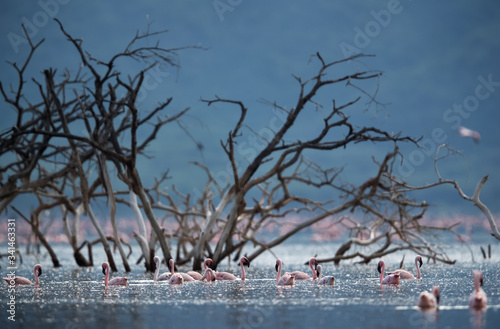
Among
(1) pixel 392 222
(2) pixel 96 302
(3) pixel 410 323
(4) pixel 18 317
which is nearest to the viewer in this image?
(3) pixel 410 323

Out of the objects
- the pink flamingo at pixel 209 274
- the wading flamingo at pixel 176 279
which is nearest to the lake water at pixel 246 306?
the wading flamingo at pixel 176 279

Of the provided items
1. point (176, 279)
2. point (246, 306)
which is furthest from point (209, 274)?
point (246, 306)

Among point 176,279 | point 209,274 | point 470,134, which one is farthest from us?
point 209,274

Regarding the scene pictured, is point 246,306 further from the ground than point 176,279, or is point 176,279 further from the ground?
point 176,279

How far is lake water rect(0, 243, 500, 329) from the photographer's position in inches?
338

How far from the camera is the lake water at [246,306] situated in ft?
28.2

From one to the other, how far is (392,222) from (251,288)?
7963 mm

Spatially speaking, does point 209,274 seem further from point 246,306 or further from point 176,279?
point 246,306

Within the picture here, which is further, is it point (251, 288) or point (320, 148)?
point (320, 148)

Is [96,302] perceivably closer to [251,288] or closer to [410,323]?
[251,288]

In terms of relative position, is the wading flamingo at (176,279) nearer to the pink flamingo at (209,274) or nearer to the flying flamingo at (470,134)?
the pink flamingo at (209,274)

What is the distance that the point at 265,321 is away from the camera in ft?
28.3

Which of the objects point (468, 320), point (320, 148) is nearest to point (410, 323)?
point (468, 320)

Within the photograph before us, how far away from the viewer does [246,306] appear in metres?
10.4
